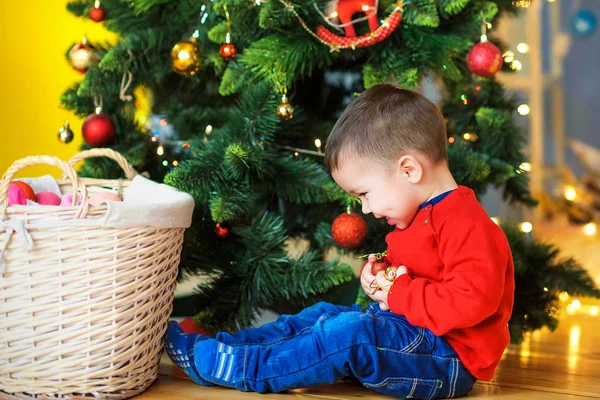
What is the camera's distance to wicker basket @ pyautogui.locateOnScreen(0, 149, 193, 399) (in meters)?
1.03

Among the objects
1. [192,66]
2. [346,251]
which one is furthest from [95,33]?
[346,251]

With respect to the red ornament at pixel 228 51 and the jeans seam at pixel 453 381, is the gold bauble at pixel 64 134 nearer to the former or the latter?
the red ornament at pixel 228 51

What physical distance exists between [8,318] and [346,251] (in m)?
0.63

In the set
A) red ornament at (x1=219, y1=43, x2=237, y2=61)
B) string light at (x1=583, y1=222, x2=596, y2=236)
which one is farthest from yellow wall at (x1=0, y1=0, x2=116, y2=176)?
string light at (x1=583, y1=222, x2=596, y2=236)

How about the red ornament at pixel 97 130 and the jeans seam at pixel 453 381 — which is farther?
the red ornament at pixel 97 130

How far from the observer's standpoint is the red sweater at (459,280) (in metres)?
1.03

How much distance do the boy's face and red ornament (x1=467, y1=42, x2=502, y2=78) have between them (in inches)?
13.8

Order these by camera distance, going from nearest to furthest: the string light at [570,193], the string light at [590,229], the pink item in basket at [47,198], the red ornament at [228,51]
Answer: the pink item in basket at [47,198]
the red ornament at [228,51]
the string light at [590,229]
the string light at [570,193]

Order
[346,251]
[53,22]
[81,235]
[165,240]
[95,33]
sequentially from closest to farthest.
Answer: [81,235], [165,240], [346,251], [53,22], [95,33]

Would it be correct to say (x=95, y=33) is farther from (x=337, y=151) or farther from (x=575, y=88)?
(x=575, y=88)

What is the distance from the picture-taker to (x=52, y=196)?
4.23ft

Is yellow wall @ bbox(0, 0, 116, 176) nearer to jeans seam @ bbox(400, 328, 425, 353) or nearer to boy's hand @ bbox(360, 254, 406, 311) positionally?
boy's hand @ bbox(360, 254, 406, 311)

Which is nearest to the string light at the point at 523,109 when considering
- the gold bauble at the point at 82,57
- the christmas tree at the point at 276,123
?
the christmas tree at the point at 276,123

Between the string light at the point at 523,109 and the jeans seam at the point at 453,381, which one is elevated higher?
the string light at the point at 523,109
